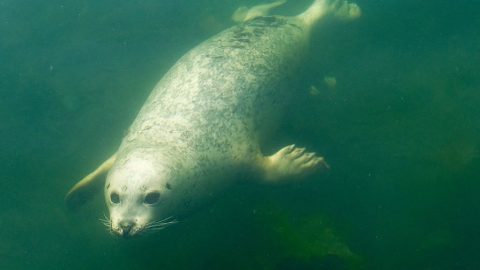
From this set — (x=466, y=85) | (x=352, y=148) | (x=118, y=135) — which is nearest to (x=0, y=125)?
(x=118, y=135)

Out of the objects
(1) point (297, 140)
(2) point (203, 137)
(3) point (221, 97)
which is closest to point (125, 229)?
(2) point (203, 137)

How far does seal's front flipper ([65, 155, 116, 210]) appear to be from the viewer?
13.3 ft

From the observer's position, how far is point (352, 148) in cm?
441

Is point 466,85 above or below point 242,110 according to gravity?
below

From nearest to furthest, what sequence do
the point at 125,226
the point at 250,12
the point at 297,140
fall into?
1. the point at 125,226
2. the point at 297,140
3. the point at 250,12

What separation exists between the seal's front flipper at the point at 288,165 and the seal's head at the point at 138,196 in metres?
1.08

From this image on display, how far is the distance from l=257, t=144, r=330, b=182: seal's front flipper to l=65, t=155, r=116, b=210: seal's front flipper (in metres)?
1.47

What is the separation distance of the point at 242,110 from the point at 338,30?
2717mm

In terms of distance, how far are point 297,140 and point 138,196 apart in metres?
2.09

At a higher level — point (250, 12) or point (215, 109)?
point (250, 12)

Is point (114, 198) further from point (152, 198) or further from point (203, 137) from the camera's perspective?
point (203, 137)

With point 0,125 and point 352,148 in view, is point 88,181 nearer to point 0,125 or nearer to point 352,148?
point 0,125

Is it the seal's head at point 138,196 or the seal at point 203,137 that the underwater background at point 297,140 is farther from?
the seal's head at point 138,196

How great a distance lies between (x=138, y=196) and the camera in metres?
3.02
